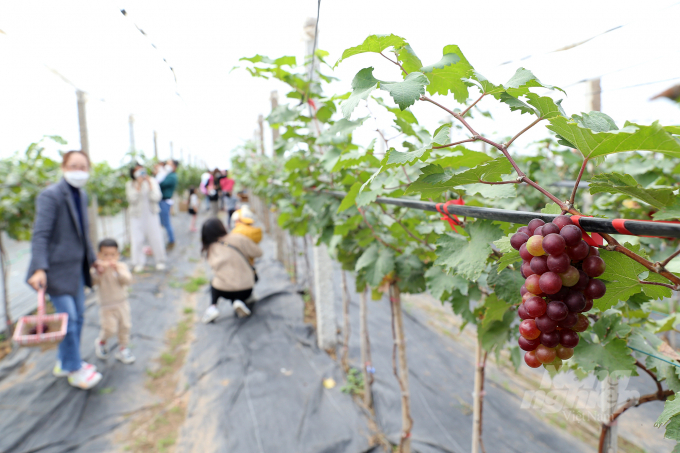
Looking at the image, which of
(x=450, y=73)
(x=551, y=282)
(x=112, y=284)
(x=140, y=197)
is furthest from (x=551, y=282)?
(x=140, y=197)

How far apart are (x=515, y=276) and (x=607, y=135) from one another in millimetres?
495

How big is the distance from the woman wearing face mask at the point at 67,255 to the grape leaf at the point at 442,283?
2.89 m

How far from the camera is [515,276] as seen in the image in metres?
0.96

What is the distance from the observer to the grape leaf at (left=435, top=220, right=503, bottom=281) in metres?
0.82

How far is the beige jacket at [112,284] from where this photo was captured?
3.56 metres

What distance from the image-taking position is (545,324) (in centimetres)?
63

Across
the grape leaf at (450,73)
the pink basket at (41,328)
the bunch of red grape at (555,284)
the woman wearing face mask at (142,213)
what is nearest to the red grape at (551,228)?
the bunch of red grape at (555,284)

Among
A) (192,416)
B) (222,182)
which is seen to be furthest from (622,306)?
(222,182)

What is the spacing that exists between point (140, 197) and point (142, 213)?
0.29 meters

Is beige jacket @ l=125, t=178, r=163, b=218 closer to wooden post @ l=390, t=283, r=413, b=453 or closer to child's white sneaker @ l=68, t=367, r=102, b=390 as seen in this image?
child's white sneaker @ l=68, t=367, r=102, b=390

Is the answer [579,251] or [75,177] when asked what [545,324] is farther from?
[75,177]

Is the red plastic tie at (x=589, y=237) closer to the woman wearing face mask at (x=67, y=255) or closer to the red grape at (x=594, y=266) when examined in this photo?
the red grape at (x=594, y=266)

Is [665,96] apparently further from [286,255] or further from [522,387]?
[286,255]

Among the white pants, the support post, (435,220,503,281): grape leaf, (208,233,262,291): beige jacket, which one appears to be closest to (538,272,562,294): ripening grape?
(435,220,503,281): grape leaf
